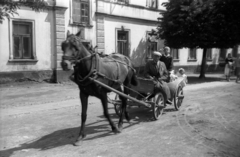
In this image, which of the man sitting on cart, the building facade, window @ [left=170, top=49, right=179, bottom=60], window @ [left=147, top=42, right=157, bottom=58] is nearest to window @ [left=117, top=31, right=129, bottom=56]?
the building facade

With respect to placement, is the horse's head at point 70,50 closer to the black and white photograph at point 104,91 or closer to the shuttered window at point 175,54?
the black and white photograph at point 104,91

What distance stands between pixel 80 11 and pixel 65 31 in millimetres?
2090

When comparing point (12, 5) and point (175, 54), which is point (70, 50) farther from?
point (175, 54)

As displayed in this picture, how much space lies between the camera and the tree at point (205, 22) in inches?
656

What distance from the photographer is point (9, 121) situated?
687 cm

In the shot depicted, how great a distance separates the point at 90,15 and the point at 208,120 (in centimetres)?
1364

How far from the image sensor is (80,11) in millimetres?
17547

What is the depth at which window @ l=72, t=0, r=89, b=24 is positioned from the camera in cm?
1725

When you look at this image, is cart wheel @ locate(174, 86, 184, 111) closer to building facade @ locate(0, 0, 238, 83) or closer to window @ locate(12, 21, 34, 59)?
building facade @ locate(0, 0, 238, 83)

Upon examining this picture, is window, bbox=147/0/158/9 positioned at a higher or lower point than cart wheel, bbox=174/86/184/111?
higher

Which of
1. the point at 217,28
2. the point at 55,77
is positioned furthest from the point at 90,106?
the point at 217,28

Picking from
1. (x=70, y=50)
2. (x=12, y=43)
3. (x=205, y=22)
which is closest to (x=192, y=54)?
(x=205, y=22)

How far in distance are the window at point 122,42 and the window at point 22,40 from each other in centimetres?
765

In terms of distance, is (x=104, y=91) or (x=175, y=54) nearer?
(x=104, y=91)
